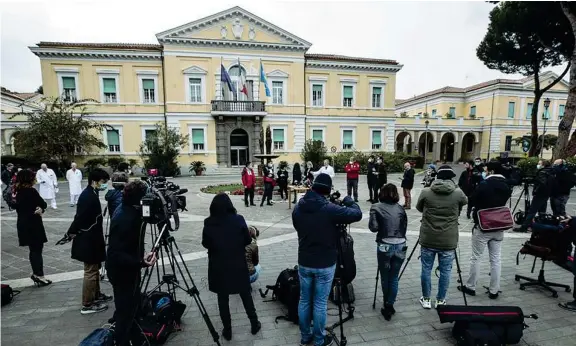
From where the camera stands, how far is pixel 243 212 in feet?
33.7

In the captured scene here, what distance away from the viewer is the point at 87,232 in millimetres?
3990

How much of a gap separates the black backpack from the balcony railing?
22286 millimetres

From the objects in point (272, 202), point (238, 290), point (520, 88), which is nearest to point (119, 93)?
point (272, 202)

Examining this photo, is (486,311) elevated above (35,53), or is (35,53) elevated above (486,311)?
(35,53)

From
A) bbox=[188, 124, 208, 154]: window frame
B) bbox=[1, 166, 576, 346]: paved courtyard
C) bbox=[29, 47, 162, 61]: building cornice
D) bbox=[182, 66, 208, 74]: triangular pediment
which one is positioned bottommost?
bbox=[1, 166, 576, 346]: paved courtyard

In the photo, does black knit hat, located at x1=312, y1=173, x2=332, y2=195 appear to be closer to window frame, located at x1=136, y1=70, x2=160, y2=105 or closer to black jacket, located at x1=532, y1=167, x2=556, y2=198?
black jacket, located at x1=532, y1=167, x2=556, y2=198

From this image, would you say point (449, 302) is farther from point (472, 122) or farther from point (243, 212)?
point (472, 122)

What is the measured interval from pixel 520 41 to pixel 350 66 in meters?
12.8

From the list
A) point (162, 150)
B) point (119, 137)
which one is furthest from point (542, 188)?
point (119, 137)

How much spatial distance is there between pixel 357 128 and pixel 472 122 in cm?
1844

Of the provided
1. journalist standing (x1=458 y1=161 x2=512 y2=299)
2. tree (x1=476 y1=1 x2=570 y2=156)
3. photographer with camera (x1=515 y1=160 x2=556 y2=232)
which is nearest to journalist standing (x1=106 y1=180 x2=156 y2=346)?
journalist standing (x1=458 y1=161 x2=512 y2=299)

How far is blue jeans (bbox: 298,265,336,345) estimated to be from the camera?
3.13m

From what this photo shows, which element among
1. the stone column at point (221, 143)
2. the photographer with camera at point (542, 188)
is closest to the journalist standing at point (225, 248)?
the photographer with camera at point (542, 188)

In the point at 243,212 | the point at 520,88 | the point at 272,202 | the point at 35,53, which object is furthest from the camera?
the point at 520,88
